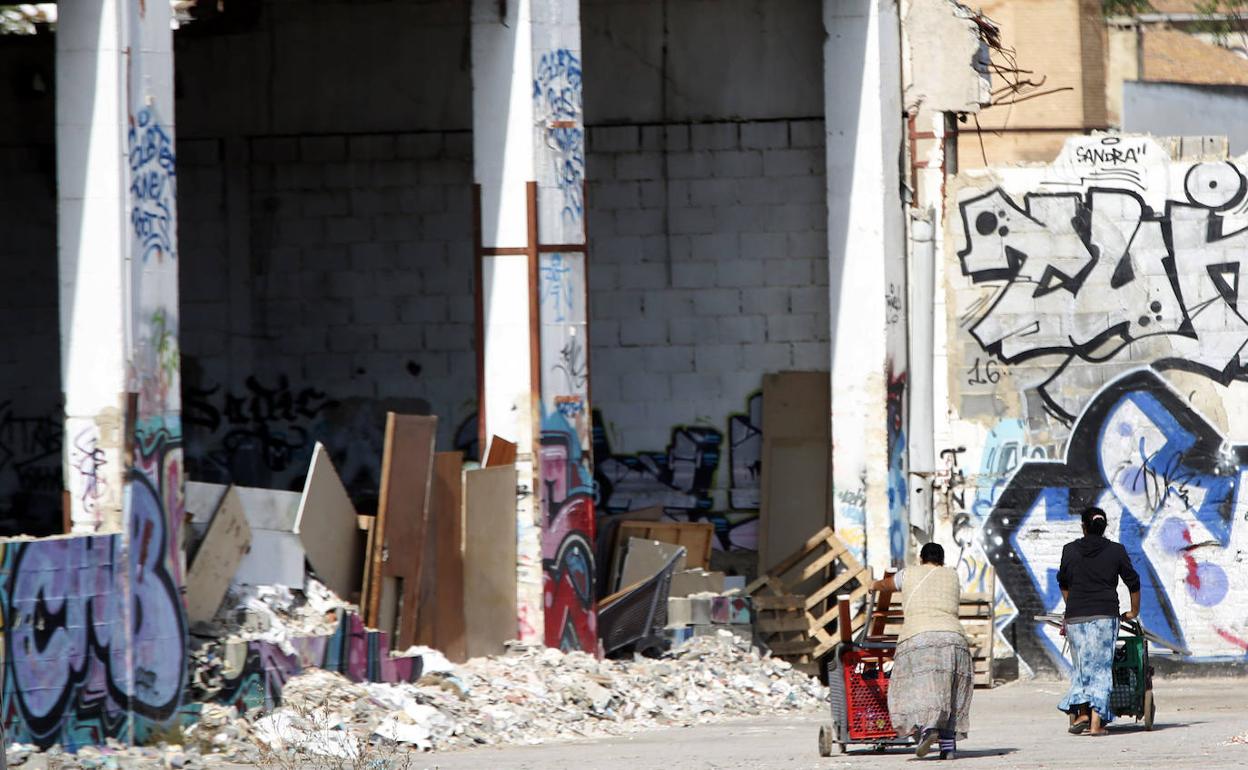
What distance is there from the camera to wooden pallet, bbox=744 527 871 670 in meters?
18.0

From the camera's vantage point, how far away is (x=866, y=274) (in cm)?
1833

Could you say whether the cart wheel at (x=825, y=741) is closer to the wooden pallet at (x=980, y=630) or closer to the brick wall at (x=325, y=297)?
the wooden pallet at (x=980, y=630)

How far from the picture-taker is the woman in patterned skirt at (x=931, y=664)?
36.0 feet

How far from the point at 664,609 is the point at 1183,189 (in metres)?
6.01

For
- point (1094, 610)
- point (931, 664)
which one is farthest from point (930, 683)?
point (1094, 610)

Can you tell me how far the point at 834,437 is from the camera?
18.4m

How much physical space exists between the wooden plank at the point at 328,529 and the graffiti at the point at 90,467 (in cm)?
221

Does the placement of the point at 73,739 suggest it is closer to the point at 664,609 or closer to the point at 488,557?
the point at 488,557

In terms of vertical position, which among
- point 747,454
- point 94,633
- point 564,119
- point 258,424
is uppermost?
point 564,119

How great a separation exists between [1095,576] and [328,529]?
560 cm

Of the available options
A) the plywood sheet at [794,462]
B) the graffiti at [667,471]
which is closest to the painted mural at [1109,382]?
the plywood sheet at [794,462]

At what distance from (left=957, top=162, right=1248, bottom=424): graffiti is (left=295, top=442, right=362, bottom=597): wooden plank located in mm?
6523

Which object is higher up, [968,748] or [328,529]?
[328,529]

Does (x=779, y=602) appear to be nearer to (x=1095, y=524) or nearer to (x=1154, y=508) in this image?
(x=1154, y=508)
